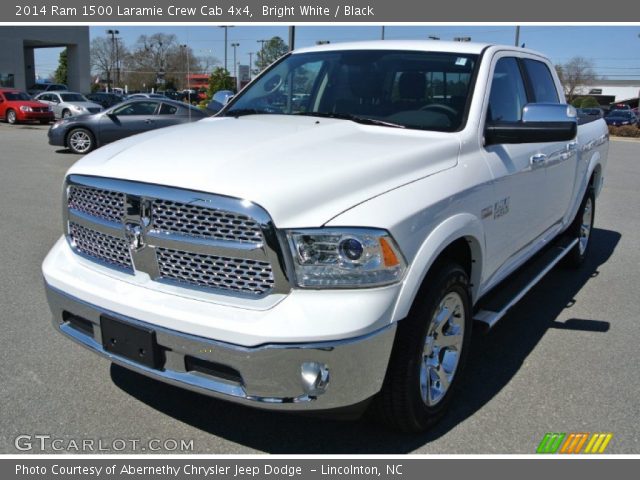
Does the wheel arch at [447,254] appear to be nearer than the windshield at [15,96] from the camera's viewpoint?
Yes

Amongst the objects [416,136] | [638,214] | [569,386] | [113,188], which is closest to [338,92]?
[416,136]

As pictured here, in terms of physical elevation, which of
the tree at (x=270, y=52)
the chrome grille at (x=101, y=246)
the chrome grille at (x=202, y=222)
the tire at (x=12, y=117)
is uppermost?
the tree at (x=270, y=52)

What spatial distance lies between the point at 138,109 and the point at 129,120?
36 cm

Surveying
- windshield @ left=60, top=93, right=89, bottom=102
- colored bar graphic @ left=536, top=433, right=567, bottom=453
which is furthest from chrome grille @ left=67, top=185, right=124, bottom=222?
windshield @ left=60, top=93, right=89, bottom=102

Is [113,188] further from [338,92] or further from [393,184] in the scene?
[338,92]

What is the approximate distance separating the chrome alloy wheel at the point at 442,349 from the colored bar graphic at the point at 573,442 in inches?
21.9

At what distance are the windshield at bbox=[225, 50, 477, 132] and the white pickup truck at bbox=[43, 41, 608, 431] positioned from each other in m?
0.02

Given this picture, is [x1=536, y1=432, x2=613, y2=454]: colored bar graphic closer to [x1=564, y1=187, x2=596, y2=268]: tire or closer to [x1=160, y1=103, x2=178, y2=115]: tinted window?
[x1=564, y1=187, x2=596, y2=268]: tire

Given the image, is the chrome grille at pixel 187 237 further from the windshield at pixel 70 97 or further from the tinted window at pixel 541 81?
the windshield at pixel 70 97

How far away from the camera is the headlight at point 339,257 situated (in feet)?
8.41

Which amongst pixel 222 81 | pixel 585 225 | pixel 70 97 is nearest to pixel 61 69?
pixel 70 97

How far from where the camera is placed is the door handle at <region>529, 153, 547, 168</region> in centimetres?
412
